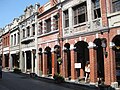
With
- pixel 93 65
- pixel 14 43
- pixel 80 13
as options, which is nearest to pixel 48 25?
pixel 80 13

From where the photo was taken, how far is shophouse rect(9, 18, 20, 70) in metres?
40.8

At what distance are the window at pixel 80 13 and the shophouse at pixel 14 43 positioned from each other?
19.0m

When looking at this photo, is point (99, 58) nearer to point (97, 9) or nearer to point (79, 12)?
point (97, 9)

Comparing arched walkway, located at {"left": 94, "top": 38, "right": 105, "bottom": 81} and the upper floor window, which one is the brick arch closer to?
arched walkway, located at {"left": 94, "top": 38, "right": 105, "bottom": 81}

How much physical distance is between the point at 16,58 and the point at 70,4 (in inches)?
887

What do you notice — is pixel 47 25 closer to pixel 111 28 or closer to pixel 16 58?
pixel 111 28

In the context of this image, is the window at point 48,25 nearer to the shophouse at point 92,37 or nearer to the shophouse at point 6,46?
the shophouse at point 92,37

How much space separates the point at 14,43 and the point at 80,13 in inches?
927

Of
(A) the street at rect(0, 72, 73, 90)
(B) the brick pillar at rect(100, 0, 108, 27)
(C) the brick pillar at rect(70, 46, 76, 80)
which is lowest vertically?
(A) the street at rect(0, 72, 73, 90)

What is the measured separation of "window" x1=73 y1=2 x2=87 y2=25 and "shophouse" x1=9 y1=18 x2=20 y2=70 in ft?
62.2

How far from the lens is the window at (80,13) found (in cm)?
2148

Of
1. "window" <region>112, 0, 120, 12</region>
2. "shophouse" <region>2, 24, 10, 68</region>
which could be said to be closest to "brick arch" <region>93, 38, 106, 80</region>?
"window" <region>112, 0, 120, 12</region>

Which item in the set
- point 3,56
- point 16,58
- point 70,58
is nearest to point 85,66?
point 70,58

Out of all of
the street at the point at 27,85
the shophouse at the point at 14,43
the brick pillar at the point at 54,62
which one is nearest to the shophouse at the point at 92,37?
the brick pillar at the point at 54,62
